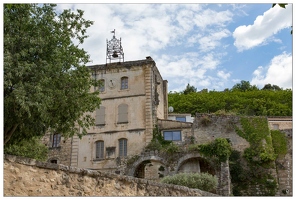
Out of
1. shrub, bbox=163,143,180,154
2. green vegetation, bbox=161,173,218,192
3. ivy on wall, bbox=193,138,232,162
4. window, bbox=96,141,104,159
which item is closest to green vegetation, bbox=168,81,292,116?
window, bbox=96,141,104,159

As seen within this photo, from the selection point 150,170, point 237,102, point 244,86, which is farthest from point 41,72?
point 244,86

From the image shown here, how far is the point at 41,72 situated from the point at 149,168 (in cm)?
1761

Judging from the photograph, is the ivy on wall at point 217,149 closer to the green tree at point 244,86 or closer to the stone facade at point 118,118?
the stone facade at point 118,118

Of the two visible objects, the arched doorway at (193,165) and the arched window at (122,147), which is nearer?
the arched doorway at (193,165)

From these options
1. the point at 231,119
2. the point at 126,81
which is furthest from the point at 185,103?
the point at 231,119

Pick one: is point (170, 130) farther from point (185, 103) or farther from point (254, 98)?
point (254, 98)

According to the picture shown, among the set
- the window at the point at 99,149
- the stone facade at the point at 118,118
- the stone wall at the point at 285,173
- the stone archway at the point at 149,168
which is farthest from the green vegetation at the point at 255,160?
the window at the point at 99,149

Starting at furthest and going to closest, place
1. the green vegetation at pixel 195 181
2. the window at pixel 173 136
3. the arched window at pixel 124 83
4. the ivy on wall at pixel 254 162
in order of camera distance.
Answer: the arched window at pixel 124 83 < the window at pixel 173 136 < the ivy on wall at pixel 254 162 < the green vegetation at pixel 195 181

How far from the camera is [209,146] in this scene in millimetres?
27609

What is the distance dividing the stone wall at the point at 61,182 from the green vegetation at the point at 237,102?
42654 millimetres

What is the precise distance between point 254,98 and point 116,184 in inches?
1927

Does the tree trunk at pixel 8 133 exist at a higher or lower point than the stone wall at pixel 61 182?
higher

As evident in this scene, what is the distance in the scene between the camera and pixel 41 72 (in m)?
14.0

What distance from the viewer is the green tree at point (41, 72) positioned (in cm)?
1340
